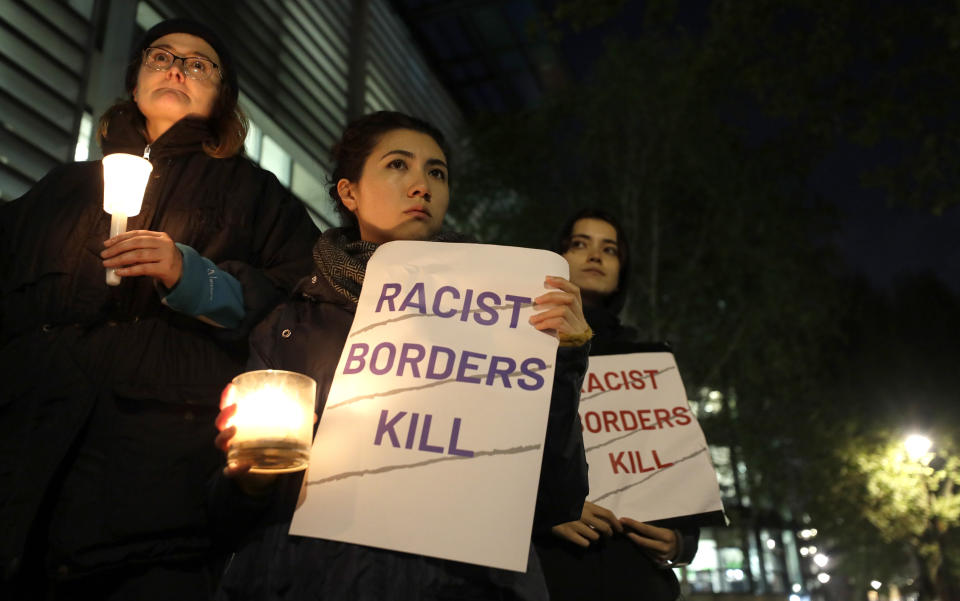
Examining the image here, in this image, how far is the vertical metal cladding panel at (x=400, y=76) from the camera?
1047 centimetres

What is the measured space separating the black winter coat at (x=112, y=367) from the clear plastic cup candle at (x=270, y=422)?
1.65 ft

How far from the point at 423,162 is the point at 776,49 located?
280 inches

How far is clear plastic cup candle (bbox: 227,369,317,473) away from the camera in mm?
1348

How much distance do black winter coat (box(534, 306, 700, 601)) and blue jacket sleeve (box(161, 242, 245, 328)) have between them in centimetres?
136

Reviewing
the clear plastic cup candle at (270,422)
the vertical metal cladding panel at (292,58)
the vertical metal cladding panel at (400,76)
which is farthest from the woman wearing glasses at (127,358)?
the vertical metal cladding panel at (400,76)

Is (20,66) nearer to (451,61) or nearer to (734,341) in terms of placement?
(451,61)

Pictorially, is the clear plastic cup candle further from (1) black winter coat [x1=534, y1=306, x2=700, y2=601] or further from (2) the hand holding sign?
(1) black winter coat [x1=534, y1=306, x2=700, y2=601]

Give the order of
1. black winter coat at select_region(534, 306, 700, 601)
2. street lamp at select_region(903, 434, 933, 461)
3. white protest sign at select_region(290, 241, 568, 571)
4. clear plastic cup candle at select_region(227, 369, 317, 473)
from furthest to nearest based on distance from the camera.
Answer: street lamp at select_region(903, 434, 933, 461) < black winter coat at select_region(534, 306, 700, 601) < white protest sign at select_region(290, 241, 568, 571) < clear plastic cup candle at select_region(227, 369, 317, 473)

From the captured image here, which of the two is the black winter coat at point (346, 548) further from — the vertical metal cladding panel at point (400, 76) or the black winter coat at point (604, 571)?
the vertical metal cladding panel at point (400, 76)

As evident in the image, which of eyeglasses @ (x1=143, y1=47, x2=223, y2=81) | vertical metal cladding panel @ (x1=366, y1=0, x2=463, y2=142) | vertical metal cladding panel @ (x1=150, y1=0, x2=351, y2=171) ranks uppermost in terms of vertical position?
vertical metal cladding panel @ (x1=366, y1=0, x2=463, y2=142)

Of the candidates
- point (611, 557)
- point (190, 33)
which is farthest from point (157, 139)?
point (611, 557)

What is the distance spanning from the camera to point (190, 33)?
8.23 ft

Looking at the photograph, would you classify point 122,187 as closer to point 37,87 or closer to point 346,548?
point 346,548

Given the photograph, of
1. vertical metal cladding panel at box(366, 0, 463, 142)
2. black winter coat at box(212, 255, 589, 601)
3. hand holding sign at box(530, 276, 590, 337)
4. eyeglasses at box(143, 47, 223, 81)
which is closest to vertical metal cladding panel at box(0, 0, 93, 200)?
eyeglasses at box(143, 47, 223, 81)
